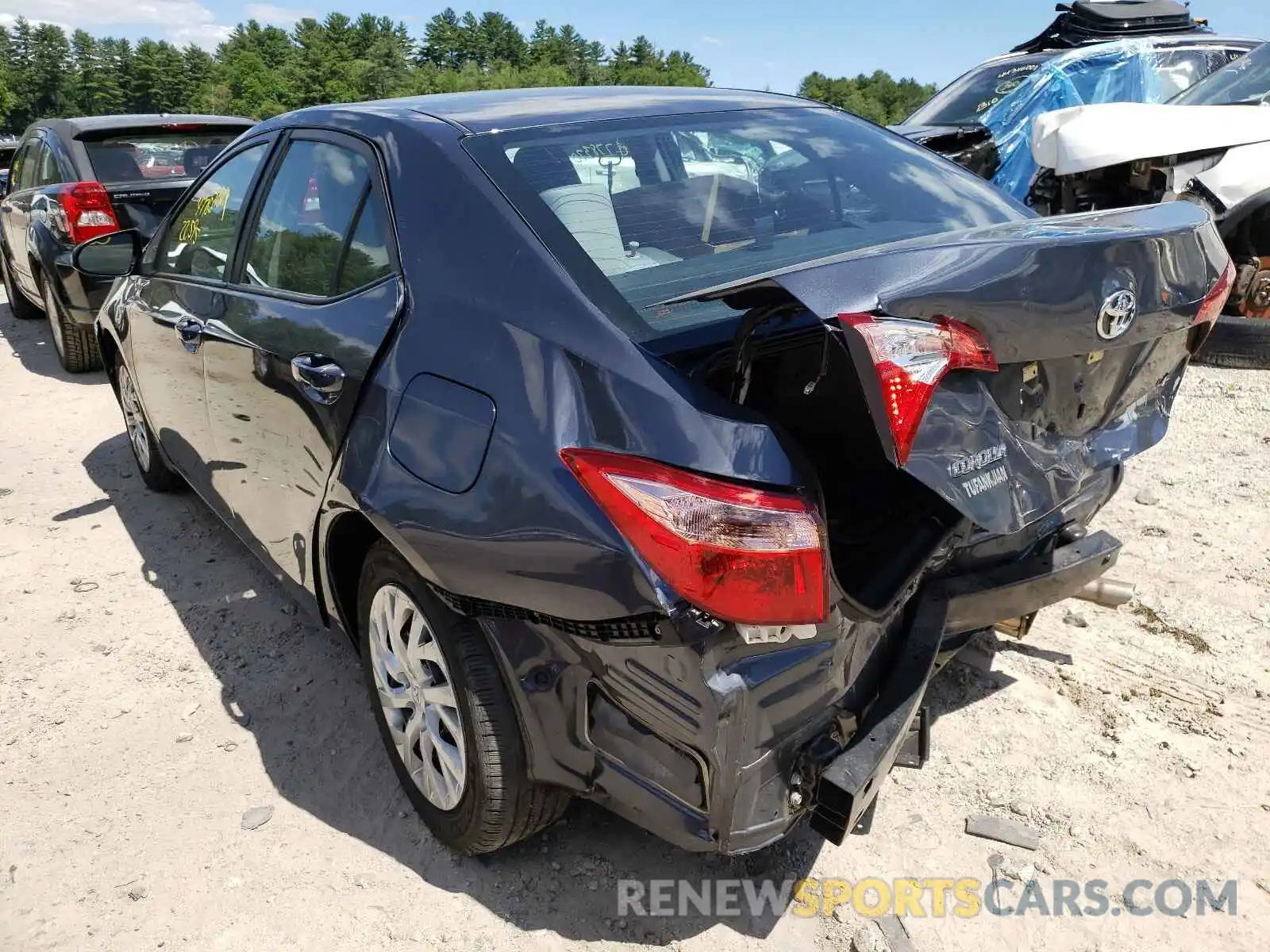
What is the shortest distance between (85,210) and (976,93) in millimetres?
7042

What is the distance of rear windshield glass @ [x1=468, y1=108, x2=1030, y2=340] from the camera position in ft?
6.69

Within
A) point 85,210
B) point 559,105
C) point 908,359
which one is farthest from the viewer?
point 85,210

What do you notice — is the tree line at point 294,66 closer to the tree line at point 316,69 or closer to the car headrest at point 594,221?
the tree line at point 316,69

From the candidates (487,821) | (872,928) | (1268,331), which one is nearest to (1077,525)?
(872,928)

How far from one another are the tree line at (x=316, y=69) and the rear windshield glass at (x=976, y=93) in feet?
170

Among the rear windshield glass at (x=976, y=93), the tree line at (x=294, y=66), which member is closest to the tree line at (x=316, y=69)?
the tree line at (x=294, y=66)

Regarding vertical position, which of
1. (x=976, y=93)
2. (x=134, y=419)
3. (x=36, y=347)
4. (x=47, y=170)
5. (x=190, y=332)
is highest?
(x=976, y=93)

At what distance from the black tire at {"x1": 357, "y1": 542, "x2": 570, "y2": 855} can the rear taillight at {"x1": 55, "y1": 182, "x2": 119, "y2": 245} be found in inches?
217

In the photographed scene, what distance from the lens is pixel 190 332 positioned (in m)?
3.15

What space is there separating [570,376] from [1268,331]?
16.3 ft

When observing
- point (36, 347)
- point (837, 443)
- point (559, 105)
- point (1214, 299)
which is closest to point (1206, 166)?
point (1214, 299)

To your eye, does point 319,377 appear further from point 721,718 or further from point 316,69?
point 316,69

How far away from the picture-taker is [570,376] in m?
1.74

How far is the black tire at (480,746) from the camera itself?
78.3 inches
